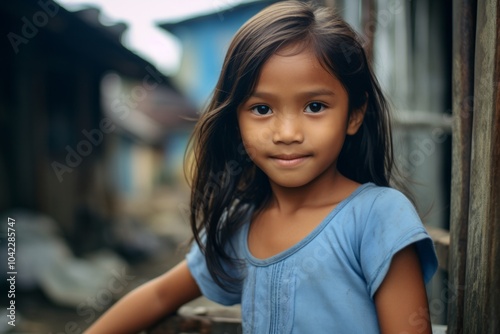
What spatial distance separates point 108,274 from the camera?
686 centimetres

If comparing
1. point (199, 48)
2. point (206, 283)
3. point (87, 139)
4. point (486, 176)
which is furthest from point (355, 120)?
point (199, 48)

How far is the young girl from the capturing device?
1293mm

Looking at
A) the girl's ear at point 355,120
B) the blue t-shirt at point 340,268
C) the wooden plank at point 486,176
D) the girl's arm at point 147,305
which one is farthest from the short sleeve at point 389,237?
the girl's arm at point 147,305

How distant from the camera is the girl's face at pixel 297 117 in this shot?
135cm

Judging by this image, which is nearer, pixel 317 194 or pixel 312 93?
pixel 312 93

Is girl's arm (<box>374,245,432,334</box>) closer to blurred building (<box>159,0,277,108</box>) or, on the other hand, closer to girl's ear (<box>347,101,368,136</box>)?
girl's ear (<box>347,101,368,136</box>)

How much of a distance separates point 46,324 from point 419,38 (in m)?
4.19

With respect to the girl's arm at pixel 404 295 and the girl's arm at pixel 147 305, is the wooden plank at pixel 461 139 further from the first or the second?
the girl's arm at pixel 147 305

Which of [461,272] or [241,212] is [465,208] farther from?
[241,212]

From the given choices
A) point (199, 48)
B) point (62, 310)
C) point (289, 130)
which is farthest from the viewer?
point (199, 48)

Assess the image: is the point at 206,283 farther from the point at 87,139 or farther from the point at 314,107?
the point at 87,139

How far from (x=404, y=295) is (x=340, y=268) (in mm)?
173

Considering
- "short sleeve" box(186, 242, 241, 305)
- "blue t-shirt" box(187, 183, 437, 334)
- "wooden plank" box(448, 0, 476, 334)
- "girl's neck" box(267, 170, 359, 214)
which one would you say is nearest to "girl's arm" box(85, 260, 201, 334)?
"short sleeve" box(186, 242, 241, 305)

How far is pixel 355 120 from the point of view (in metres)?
1.49
